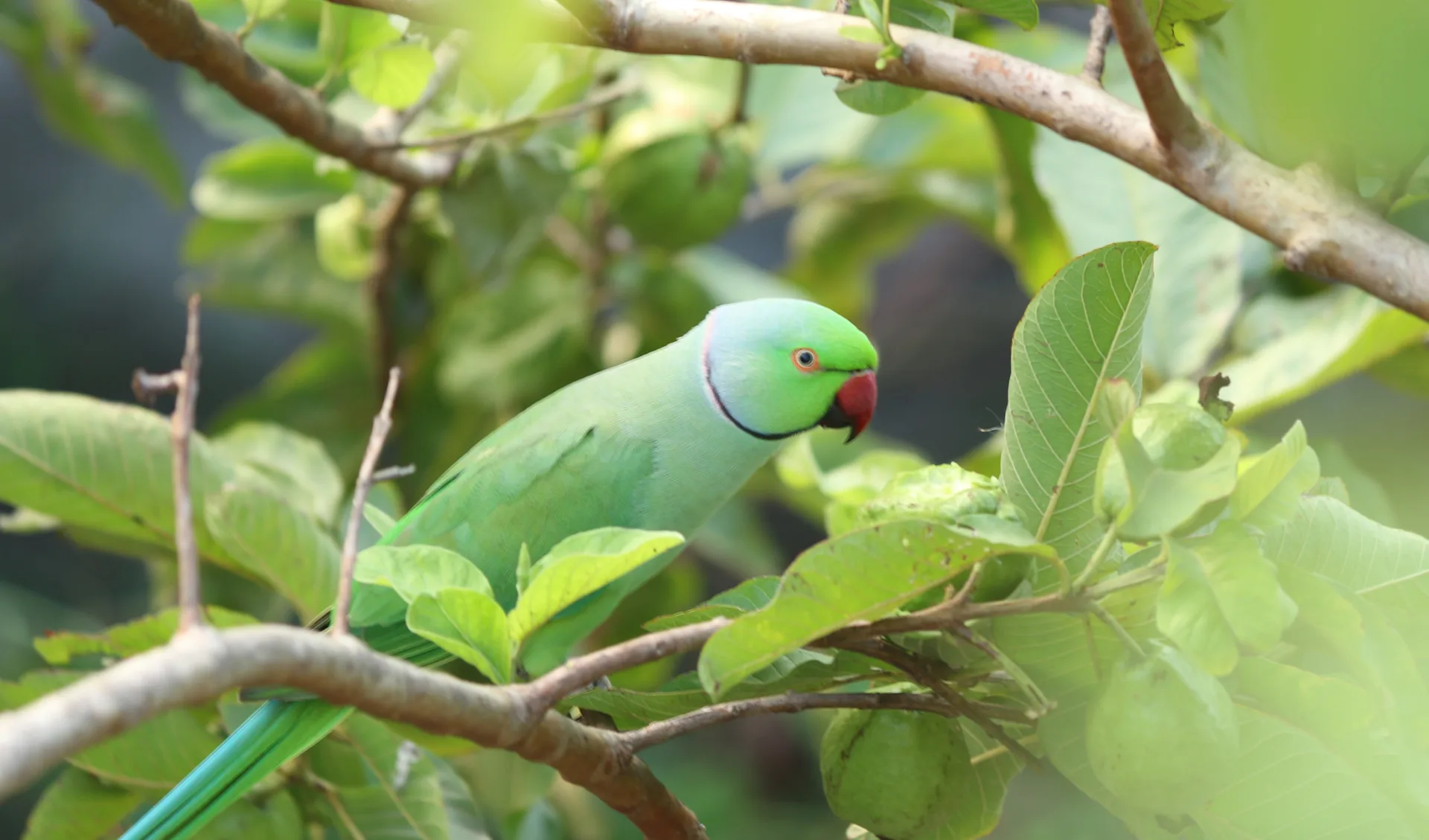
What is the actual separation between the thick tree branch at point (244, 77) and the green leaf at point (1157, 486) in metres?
0.84

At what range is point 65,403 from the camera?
115cm

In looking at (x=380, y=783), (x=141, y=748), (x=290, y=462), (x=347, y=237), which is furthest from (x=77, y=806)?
(x=347, y=237)

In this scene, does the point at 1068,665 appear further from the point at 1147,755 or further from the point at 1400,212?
the point at 1400,212

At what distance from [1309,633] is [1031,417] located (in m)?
0.20

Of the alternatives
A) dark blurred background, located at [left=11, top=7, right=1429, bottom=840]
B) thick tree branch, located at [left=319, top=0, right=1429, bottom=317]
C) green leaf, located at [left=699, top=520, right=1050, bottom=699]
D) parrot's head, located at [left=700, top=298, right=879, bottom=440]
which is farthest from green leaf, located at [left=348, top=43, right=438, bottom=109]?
dark blurred background, located at [left=11, top=7, right=1429, bottom=840]

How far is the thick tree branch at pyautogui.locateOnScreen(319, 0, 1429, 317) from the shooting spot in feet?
2.45

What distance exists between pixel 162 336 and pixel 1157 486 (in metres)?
3.33

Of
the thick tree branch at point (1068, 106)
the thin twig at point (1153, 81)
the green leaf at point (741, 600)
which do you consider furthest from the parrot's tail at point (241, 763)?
the thin twig at point (1153, 81)

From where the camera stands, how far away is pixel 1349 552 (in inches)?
26.9

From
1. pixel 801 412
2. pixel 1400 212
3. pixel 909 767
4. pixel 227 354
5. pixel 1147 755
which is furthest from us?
pixel 227 354

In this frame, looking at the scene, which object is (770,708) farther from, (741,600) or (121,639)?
(121,639)

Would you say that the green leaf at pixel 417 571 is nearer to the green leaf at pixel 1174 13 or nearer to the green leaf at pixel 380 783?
the green leaf at pixel 380 783

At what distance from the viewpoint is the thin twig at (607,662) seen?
58cm

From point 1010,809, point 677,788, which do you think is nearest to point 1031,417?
point 677,788
